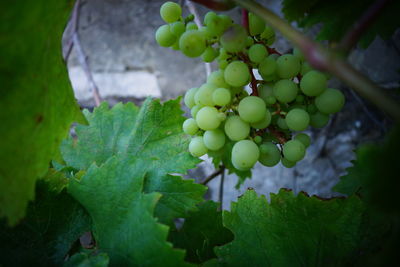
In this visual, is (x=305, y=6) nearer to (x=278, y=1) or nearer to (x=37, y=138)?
(x=37, y=138)

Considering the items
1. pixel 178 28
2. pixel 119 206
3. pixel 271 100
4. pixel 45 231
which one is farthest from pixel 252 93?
pixel 45 231

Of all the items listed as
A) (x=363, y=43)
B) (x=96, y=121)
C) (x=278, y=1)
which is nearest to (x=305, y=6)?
(x=363, y=43)

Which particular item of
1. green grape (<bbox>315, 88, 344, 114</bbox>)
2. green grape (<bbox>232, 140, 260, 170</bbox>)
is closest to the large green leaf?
green grape (<bbox>232, 140, 260, 170</bbox>)

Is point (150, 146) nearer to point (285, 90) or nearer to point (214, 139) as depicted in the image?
point (214, 139)

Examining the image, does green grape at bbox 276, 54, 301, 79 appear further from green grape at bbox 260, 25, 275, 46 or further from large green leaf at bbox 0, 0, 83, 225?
large green leaf at bbox 0, 0, 83, 225

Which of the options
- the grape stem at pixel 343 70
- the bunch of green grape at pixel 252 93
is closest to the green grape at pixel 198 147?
the bunch of green grape at pixel 252 93

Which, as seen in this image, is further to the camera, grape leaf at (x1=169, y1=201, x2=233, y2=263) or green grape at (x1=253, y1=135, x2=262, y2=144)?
grape leaf at (x1=169, y1=201, x2=233, y2=263)
